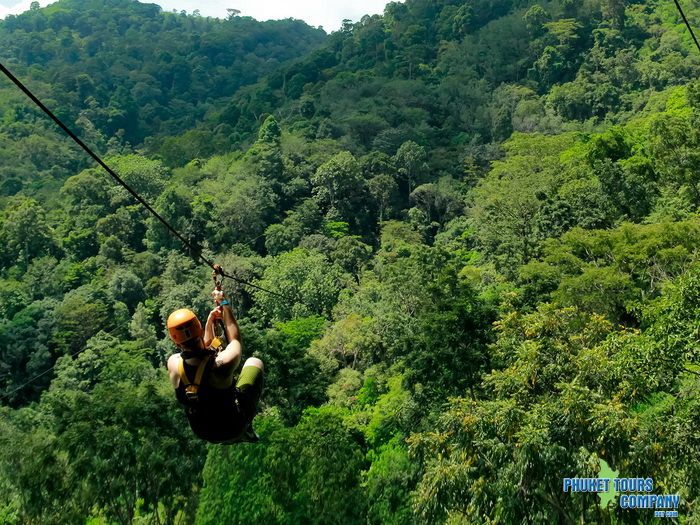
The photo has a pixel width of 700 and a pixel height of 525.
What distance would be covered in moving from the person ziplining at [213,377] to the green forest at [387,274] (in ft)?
19.5

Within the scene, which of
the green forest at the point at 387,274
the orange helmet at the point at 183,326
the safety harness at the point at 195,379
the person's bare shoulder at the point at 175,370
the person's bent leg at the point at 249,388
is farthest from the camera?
the green forest at the point at 387,274

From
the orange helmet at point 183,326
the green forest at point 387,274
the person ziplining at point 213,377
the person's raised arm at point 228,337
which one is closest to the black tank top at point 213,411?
the person ziplining at point 213,377

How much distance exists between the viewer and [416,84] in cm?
5553

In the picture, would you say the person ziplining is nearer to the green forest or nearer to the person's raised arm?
the person's raised arm

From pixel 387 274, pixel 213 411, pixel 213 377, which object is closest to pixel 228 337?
pixel 213 377

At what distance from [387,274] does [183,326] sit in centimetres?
2127

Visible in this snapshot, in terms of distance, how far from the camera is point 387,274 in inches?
989

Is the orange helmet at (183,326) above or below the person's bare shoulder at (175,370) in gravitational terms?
above

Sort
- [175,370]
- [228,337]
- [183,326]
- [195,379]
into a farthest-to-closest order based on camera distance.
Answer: [228,337], [175,370], [195,379], [183,326]

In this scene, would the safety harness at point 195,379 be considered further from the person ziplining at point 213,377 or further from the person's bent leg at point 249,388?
the person's bent leg at point 249,388

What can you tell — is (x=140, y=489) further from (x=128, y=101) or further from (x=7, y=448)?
(x=128, y=101)

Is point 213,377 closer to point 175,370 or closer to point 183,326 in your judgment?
point 175,370

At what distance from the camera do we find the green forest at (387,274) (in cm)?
1031

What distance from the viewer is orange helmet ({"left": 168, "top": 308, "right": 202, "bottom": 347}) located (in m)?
3.97
